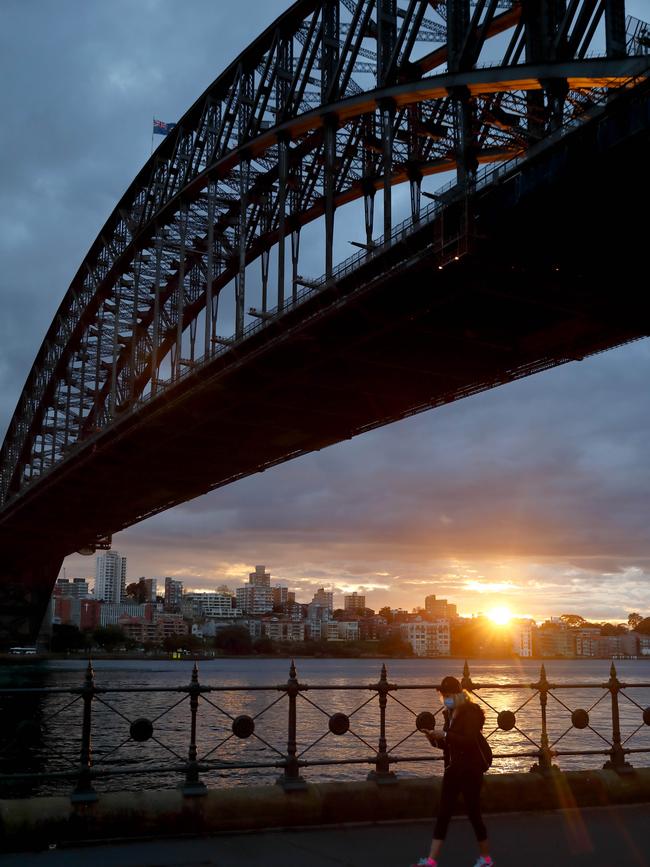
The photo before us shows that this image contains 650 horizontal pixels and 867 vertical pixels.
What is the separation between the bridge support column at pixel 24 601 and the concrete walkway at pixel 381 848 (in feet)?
310

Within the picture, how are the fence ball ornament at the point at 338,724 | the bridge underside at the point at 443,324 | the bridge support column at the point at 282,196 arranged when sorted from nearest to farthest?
1. the fence ball ornament at the point at 338,724
2. the bridge underside at the point at 443,324
3. the bridge support column at the point at 282,196

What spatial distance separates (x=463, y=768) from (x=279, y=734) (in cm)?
3709

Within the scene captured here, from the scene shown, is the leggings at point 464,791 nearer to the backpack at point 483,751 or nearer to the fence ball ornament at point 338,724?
the backpack at point 483,751

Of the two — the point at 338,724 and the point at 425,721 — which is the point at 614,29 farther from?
the point at 338,724

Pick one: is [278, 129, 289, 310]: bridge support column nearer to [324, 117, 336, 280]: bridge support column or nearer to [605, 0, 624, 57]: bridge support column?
[324, 117, 336, 280]: bridge support column

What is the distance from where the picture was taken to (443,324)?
31.1 metres

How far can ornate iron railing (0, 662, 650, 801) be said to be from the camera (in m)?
10.2

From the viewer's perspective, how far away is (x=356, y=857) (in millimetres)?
8750

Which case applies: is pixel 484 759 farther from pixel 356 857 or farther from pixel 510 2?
pixel 510 2

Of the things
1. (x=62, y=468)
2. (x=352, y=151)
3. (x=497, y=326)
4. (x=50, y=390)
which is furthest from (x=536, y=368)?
(x=50, y=390)

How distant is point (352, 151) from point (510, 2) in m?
9.61

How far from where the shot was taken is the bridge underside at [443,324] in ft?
75.9

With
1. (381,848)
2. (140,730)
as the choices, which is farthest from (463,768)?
(140,730)

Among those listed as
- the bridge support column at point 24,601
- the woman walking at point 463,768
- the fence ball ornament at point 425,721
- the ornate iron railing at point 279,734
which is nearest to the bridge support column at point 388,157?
the ornate iron railing at point 279,734
